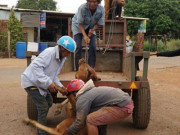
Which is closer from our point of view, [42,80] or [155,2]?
[42,80]

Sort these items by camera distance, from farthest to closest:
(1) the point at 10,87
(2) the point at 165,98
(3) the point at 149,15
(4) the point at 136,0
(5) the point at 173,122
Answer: (4) the point at 136,0 < (3) the point at 149,15 < (1) the point at 10,87 < (2) the point at 165,98 < (5) the point at 173,122

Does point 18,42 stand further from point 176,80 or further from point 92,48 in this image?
point 92,48

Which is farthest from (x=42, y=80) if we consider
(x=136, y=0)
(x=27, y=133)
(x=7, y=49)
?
(x=136, y=0)

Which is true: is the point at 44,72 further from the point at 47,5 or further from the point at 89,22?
the point at 47,5

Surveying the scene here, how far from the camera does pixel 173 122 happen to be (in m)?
5.55

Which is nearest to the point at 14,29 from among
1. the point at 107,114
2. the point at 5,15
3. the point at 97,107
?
the point at 5,15

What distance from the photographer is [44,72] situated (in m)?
4.07

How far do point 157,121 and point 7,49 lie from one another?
16331 mm

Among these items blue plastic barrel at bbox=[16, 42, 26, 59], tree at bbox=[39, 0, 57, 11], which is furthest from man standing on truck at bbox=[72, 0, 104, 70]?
tree at bbox=[39, 0, 57, 11]

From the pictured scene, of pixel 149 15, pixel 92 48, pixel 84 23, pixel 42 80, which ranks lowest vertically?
pixel 42 80

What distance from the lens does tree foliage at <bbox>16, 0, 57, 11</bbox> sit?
39728 millimetres

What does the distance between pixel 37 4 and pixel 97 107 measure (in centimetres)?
3914

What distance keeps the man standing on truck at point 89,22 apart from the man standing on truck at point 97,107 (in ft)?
7.54

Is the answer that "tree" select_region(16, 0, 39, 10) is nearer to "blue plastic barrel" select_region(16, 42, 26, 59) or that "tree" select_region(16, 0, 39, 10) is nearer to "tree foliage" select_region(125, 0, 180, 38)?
"tree foliage" select_region(125, 0, 180, 38)
